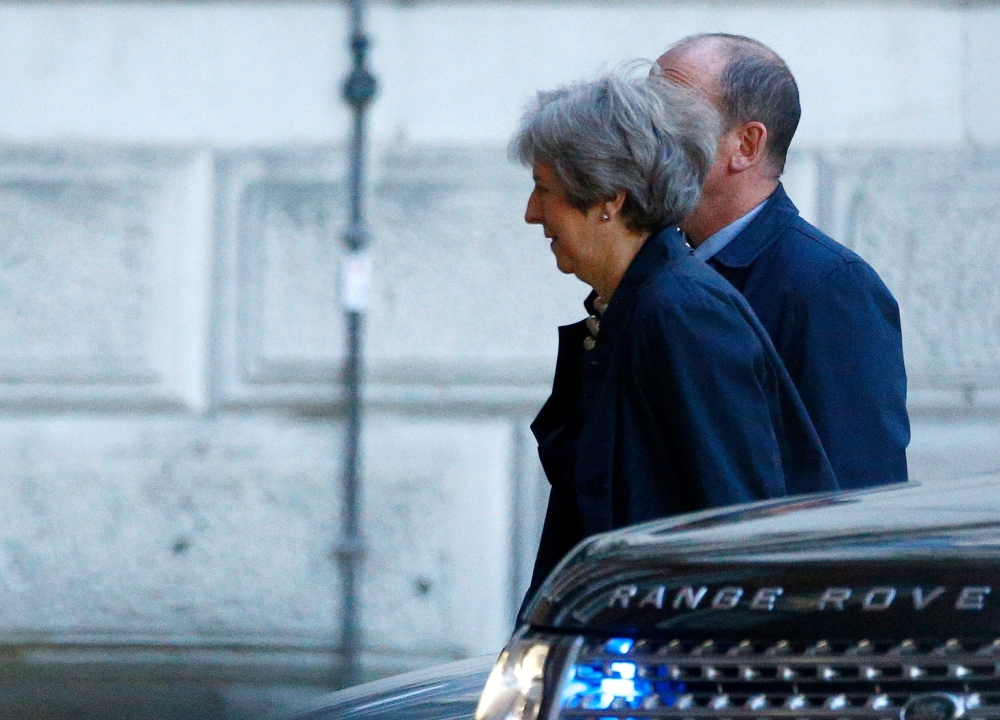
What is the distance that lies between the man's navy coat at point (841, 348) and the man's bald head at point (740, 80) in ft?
0.90

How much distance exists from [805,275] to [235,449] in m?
3.50

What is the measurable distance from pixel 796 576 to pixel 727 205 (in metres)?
1.45

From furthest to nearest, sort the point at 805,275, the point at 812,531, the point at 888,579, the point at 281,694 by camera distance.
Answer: the point at 281,694 < the point at 805,275 < the point at 812,531 < the point at 888,579

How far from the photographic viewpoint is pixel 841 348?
8.67ft

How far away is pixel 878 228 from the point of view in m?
5.80

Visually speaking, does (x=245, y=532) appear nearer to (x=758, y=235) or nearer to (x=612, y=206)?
(x=758, y=235)

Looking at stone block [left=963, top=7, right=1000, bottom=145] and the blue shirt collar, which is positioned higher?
stone block [left=963, top=7, right=1000, bottom=145]

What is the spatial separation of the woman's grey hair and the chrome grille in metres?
0.92

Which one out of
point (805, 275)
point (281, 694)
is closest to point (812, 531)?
point (805, 275)

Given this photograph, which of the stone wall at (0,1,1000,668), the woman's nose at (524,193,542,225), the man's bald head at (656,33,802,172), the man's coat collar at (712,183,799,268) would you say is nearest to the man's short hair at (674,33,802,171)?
the man's bald head at (656,33,802,172)

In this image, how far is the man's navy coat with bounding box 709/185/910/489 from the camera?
2619mm

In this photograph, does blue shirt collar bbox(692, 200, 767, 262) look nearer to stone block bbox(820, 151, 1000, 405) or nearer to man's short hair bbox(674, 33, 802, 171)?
man's short hair bbox(674, 33, 802, 171)

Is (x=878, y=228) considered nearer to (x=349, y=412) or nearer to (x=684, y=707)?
(x=349, y=412)

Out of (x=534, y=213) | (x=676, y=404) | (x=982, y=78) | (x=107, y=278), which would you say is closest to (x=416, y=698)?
(x=676, y=404)
